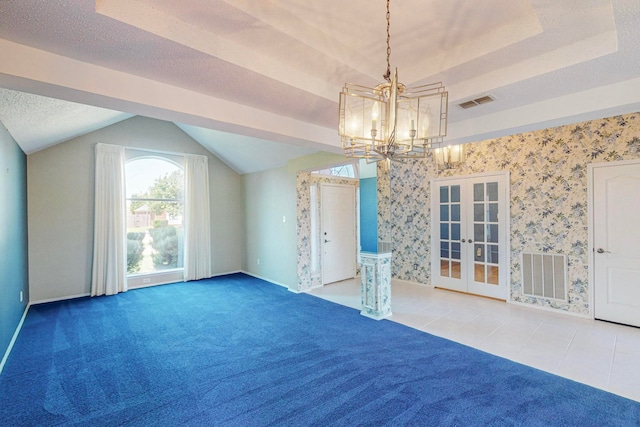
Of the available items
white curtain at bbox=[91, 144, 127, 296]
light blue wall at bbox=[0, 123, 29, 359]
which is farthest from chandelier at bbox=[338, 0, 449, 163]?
white curtain at bbox=[91, 144, 127, 296]

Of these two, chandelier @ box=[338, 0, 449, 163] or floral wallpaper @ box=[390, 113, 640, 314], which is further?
floral wallpaper @ box=[390, 113, 640, 314]

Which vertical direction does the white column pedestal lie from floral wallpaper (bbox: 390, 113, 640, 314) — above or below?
below

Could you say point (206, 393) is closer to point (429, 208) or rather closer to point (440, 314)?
point (440, 314)

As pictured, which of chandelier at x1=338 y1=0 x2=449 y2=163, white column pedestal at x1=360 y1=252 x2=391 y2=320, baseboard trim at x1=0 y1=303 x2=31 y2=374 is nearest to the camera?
chandelier at x1=338 y1=0 x2=449 y2=163

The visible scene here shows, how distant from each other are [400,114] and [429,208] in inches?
159

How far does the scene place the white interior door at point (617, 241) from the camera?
355cm

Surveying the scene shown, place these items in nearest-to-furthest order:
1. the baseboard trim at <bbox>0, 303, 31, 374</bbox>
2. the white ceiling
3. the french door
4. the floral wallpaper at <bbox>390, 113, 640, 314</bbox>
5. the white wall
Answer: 1. the white ceiling
2. the baseboard trim at <bbox>0, 303, 31, 374</bbox>
3. the floral wallpaper at <bbox>390, 113, 640, 314</bbox>
4. the french door
5. the white wall

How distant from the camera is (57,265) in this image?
5004mm

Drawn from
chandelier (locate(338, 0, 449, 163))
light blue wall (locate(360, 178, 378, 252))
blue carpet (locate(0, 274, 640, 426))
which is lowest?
blue carpet (locate(0, 274, 640, 426))

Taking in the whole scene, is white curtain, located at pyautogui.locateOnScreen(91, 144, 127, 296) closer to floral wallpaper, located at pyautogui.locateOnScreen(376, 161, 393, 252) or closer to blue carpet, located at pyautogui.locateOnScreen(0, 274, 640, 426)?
blue carpet, located at pyautogui.locateOnScreen(0, 274, 640, 426)

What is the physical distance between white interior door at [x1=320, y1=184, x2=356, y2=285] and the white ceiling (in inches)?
124

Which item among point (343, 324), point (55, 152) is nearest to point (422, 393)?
point (343, 324)

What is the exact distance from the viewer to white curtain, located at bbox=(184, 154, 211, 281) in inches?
249

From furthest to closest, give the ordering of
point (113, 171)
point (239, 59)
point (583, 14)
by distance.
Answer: point (113, 171) < point (239, 59) < point (583, 14)
